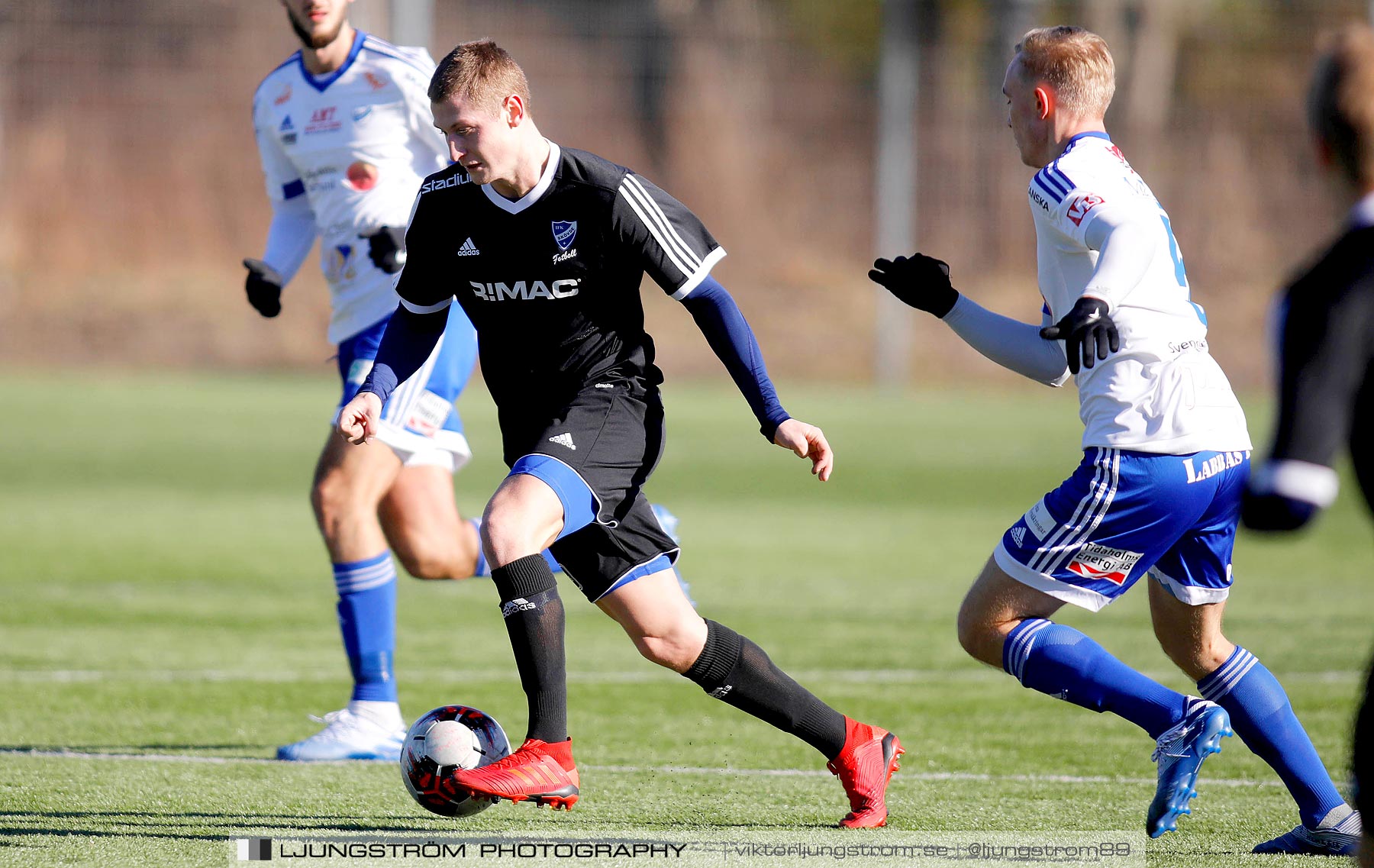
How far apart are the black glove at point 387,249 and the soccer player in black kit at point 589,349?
1.18 meters

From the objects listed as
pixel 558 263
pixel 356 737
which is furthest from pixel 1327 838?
pixel 356 737

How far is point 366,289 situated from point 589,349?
5.22 ft

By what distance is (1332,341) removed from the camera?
2.51m

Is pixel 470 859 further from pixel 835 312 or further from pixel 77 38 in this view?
pixel 77 38

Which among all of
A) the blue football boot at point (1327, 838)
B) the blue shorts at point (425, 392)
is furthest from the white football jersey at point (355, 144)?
the blue football boot at point (1327, 838)

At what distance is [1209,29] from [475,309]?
76.8ft

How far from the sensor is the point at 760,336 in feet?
75.2

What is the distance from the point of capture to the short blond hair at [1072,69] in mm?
3920

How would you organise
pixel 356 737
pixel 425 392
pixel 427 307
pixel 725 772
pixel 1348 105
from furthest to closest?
pixel 425 392 < pixel 356 737 < pixel 725 772 < pixel 427 307 < pixel 1348 105

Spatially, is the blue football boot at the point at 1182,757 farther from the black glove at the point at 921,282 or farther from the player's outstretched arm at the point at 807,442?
the black glove at the point at 921,282

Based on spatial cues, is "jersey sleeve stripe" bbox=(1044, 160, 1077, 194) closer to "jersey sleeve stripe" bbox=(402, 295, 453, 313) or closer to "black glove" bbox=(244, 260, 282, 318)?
"jersey sleeve stripe" bbox=(402, 295, 453, 313)

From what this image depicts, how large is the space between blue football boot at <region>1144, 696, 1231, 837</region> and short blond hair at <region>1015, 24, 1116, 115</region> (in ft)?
4.82

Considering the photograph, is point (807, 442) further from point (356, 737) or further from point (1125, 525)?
point (356, 737)

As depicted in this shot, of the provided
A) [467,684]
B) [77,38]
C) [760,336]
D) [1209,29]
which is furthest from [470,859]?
[1209,29]
